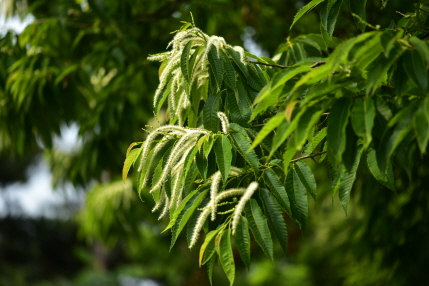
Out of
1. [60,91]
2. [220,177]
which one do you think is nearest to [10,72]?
[60,91]

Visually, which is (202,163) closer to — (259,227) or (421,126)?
(259,227)

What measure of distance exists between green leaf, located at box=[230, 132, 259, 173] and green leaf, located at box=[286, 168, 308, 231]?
16 cm

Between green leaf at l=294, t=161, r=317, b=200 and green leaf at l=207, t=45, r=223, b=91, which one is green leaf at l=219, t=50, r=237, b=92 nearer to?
green leaf at l=207, t=45, r=223, b=91

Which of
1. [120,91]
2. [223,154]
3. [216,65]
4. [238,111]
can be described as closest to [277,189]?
[223,154]

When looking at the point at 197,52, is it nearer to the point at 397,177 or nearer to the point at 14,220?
the point at 397,177

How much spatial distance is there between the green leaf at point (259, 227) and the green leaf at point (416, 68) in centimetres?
49

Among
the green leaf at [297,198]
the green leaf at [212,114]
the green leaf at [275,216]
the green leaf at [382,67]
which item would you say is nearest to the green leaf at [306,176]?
the green leaf at [297,198]

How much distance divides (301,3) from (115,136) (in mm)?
2099

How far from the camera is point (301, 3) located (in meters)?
4.52

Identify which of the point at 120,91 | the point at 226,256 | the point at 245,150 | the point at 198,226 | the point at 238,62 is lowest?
the point at 226,256

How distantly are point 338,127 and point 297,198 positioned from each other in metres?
0.36

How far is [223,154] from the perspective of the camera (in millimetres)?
1358

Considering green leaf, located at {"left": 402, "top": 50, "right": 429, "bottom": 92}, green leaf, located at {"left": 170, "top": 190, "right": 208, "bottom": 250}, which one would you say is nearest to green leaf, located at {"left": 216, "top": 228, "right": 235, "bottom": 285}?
green leaf, located at {"left": 170, "top": 190, "right": 208, "bottom": 250}

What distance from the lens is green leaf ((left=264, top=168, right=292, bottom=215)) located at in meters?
1.38
